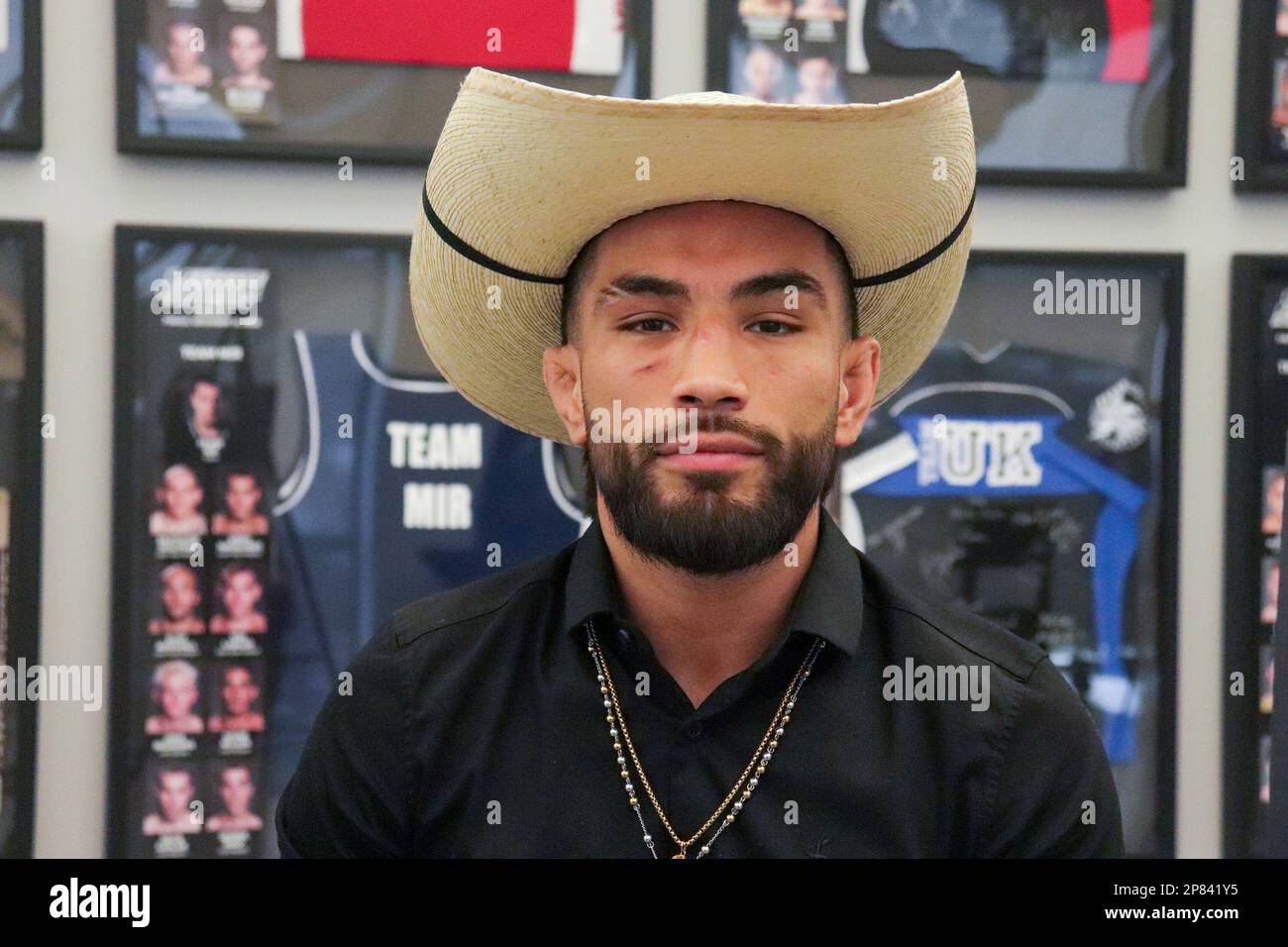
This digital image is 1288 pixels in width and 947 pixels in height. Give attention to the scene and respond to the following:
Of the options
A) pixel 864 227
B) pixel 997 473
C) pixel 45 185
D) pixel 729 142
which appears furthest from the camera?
pixel 997 473

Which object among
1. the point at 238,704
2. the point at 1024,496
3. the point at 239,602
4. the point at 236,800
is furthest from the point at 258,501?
the point at 1024,496

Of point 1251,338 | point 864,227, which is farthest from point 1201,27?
point 864,227

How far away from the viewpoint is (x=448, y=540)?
5.03 feet

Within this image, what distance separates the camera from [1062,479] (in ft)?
5.22

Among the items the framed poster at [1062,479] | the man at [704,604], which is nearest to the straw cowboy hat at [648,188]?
the man at [704,604]

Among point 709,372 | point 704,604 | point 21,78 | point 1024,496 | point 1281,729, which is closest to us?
point 1281,729

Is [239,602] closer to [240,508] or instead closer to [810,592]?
[240,508]

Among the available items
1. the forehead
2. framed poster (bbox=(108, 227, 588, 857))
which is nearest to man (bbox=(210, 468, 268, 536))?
framed poster (bbox=(108, 227, 588, 857))

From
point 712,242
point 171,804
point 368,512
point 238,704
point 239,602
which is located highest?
point 712,242

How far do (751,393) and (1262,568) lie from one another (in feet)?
3.19

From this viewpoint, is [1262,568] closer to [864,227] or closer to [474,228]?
[864,227]

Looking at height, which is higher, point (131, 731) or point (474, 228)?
point (474, 228)

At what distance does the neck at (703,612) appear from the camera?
1.09 m

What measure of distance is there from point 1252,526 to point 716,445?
→ 3.21 ft
